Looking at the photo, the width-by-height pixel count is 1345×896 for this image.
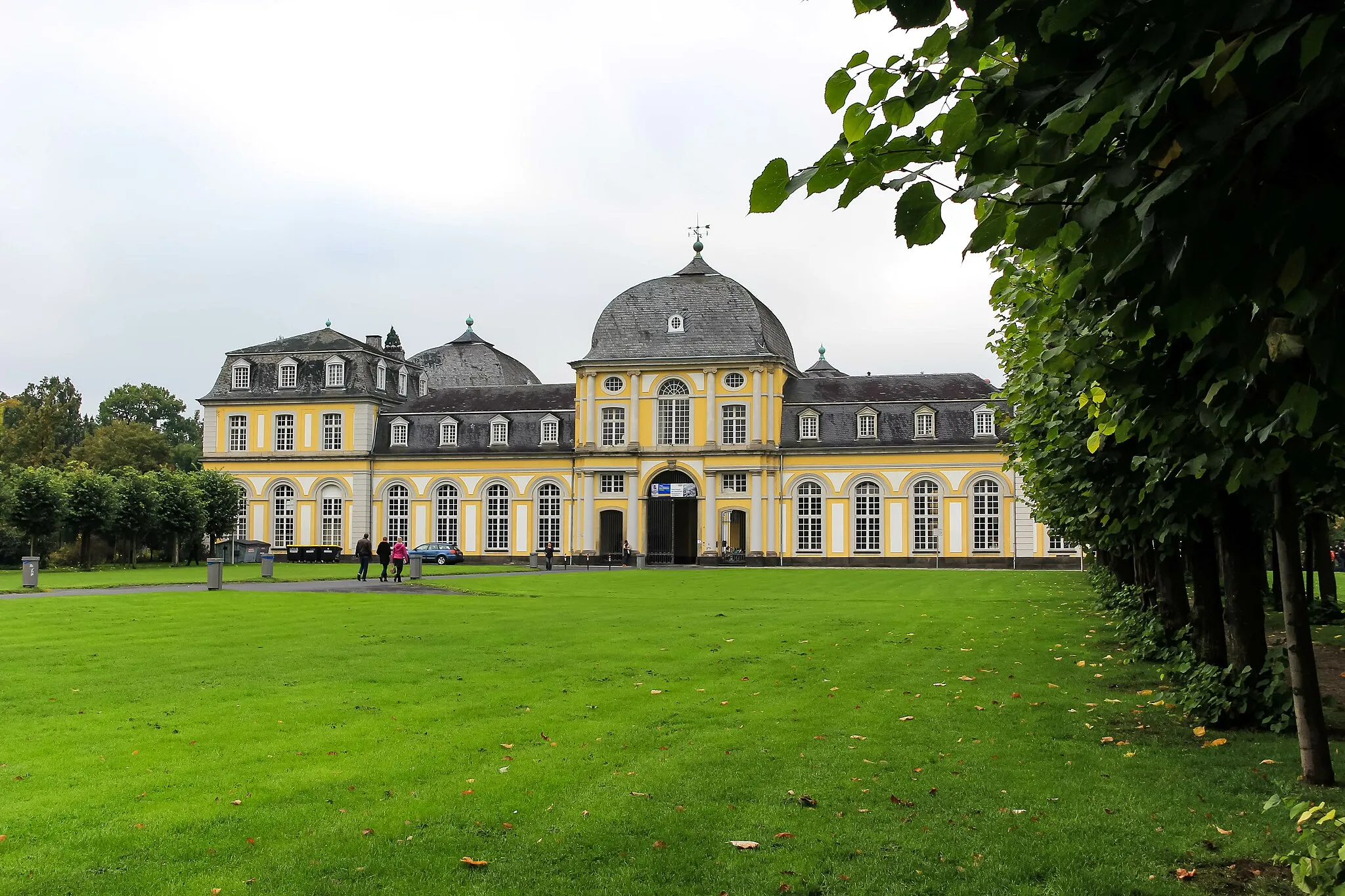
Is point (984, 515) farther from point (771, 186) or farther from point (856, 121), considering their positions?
point (771, 186)

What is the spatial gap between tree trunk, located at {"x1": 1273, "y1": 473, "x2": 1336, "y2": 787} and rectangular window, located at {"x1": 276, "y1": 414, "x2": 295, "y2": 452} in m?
66.3

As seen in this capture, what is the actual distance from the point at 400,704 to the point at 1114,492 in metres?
7.66

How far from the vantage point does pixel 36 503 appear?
5072 cm

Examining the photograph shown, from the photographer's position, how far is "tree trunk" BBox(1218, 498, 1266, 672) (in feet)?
34.2

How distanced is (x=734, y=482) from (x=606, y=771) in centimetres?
5494

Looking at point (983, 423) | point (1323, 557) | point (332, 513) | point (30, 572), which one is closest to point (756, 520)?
point (983, 423)

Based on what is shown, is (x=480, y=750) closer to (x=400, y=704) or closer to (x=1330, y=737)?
(x=400, y=704)

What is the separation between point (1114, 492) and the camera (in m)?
11.8

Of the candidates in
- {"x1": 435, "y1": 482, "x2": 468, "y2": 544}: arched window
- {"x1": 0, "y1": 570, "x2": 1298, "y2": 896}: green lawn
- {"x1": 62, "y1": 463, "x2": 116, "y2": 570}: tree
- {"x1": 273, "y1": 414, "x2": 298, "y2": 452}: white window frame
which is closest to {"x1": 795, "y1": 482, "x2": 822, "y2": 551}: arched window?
{"x1": 435, "y1": 482, "x2": 468, "y2": 544}: arched window

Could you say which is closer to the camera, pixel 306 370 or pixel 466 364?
pixel 306 370

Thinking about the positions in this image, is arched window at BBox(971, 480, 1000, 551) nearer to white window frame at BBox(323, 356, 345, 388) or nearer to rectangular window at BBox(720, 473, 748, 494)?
rectangular window at BBox(720, 473, 748, 494)

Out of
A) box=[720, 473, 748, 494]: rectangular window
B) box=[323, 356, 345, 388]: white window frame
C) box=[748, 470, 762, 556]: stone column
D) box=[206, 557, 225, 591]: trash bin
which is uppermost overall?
box=[323, 356, 345, 388]: white window frame

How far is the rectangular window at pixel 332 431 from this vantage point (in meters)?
68.4

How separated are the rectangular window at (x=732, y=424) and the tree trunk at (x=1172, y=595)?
154ft
